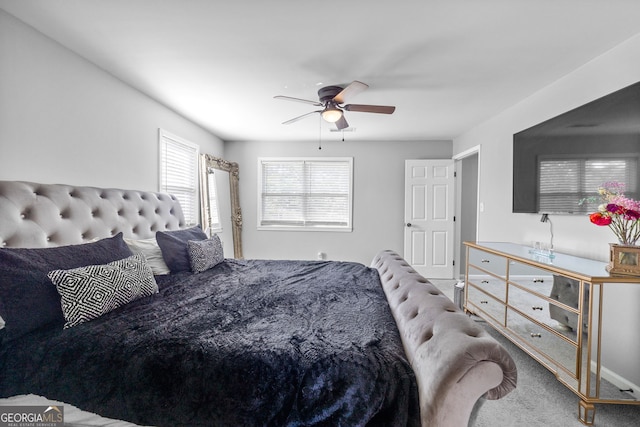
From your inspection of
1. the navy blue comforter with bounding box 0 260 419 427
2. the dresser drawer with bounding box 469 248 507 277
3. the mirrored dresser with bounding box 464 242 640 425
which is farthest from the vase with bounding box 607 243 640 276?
the navy blue comforter with bounding box 0 260 419 427

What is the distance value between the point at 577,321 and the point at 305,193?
405 cm

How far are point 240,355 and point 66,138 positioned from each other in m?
2.22

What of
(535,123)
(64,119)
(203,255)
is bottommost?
(203,255)

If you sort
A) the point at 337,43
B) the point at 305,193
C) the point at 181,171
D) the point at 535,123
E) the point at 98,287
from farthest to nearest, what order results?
the point at 305,193
the point at 181,171
the point at 535,123
the point at 337,43
the point at 98,287

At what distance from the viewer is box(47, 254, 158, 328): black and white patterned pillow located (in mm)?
1344

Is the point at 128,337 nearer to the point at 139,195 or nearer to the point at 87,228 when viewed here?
the point at 87,228

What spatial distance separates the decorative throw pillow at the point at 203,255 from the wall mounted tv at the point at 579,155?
10.1 ft

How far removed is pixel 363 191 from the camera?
5070mm

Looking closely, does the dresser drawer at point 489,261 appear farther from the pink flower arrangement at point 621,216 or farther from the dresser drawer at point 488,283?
the pink flower arrangement at point 621,216

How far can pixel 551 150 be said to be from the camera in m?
2.52

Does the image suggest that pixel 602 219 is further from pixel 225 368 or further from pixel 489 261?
pixel 225 368

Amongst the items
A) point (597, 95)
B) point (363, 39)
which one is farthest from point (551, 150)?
point (363, 39)

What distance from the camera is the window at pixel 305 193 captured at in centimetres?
511

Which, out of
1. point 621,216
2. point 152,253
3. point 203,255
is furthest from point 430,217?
point 152,253
